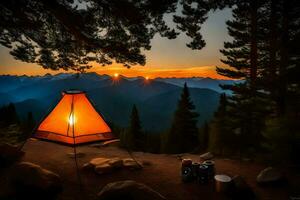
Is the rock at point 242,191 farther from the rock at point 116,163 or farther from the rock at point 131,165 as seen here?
the rock at point 116,163

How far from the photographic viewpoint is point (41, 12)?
7965 millimetres

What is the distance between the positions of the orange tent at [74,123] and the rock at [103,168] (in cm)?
65

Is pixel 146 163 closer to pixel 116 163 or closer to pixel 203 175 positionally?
pixel 116 163

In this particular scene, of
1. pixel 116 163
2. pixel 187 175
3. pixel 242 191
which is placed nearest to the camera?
pixel 242 191

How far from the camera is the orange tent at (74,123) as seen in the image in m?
6.83

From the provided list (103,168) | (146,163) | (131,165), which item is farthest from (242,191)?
(103,168)

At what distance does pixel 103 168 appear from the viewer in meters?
6.87

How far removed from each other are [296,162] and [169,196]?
12.0 ft

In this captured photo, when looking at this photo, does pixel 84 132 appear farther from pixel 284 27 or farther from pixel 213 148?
pixel 213 148


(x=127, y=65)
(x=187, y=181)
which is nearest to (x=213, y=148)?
(x=127, y=65)

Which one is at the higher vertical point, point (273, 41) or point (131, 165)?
point (273, 41)

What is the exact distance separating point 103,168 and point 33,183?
1839 millimetres

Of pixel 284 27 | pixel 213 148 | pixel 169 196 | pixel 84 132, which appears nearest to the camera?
pixel 169 196

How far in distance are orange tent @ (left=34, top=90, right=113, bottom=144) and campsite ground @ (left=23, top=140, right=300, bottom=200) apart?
2.89 feet
